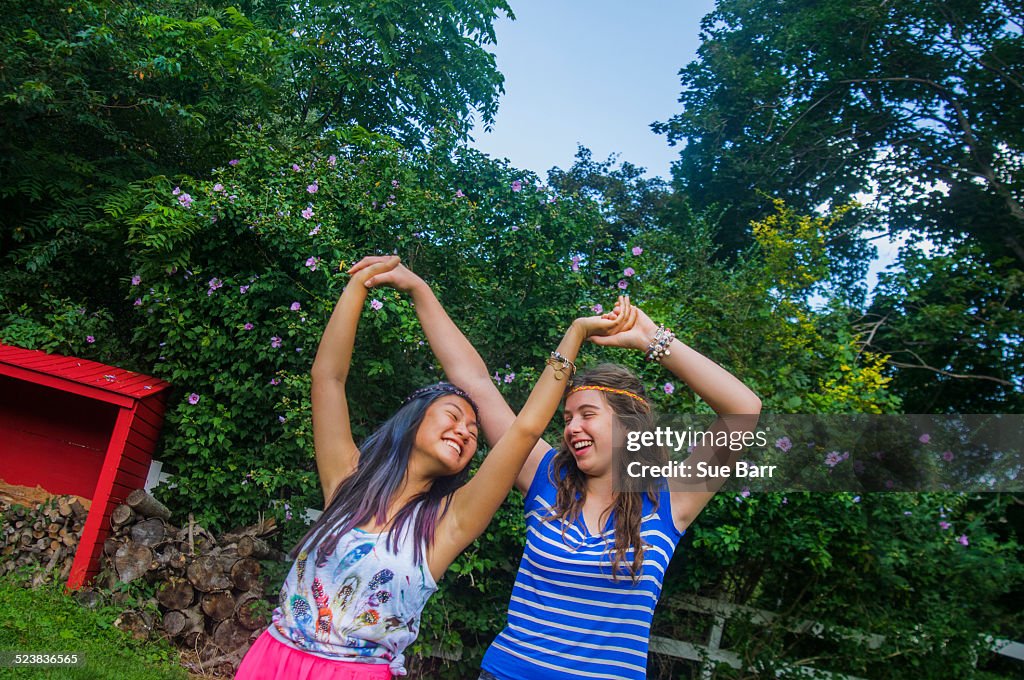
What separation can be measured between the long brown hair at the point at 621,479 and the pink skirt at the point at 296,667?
0.55 metres

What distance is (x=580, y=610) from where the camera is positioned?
1.62 meters

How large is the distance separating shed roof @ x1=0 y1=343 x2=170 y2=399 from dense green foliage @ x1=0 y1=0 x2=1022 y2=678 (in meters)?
0.20

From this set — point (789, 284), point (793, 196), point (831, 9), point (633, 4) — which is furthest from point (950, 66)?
point (789, 284)

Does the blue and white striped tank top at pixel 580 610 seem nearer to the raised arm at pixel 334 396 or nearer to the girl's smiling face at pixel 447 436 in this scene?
the girl's smiling face at pixel 447 436

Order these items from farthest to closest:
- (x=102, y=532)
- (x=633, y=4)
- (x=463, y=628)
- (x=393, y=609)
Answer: (x=633, y=4), (x=102, y=532), (x=463, y=628), (x=393, y=609)

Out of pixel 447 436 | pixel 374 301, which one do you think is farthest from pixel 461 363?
pixel 374 301

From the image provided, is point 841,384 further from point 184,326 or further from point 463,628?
point 184,326

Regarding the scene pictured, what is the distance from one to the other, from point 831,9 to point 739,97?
5.62ft

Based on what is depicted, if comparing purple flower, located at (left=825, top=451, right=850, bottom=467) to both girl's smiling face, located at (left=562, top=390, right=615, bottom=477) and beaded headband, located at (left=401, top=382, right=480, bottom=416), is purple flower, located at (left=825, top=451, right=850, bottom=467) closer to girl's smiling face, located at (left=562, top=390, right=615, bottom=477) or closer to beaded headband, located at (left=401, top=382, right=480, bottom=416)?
girl's smiling face, located at (left=562, top=390, right=615, bottom=477)

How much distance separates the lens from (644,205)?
14.5 m

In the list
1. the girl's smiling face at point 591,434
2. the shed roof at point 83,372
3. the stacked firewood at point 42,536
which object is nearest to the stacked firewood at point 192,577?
the stacked firewood at point 42,536

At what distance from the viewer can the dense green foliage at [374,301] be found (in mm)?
4195

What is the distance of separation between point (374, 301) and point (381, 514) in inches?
93.4

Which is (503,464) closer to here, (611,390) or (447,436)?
(447,436)
